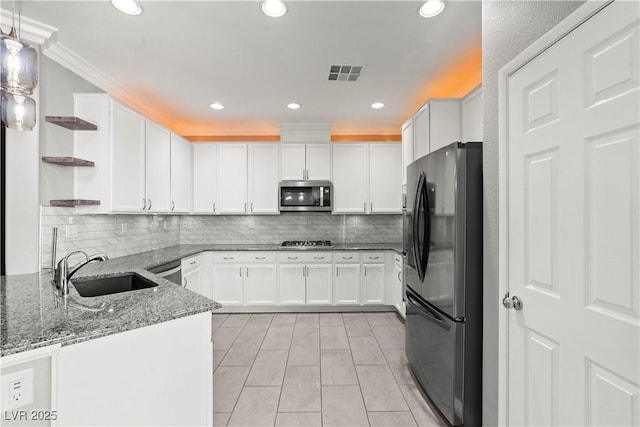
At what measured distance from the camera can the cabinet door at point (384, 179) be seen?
177 inches

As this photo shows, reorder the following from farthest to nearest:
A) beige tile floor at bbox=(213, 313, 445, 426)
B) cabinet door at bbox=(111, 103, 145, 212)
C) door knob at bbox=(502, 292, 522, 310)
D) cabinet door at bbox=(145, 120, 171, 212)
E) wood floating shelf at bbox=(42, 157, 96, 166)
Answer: cabinet door at bbox=(145, 120, 171, 212)
cabinet door at bbox=(111, 103, 145, 212)
wood floating shelf at bbox=(42, 157, 96, 166)
beige tile floor at bbox=(213, 313, 445, 426)
door knob at bbox=(502, 292, 522, 310)

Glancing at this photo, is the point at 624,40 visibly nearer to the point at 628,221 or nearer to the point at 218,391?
the point at 628,221

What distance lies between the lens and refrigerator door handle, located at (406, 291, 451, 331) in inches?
Answer: 75.0

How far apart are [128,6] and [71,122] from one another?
41.9 inches

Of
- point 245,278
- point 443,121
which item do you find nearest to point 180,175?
point 245,278

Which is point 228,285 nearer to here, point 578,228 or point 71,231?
point 71,231

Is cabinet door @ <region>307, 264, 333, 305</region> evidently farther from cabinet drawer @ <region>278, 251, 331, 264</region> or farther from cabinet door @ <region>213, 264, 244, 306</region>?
cabinet door @ <region>213, 264, 244, 306</region>

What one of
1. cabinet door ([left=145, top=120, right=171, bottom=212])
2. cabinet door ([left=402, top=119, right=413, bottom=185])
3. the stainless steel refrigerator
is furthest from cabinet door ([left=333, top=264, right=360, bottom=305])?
cabinet door ([left=145, top=120, right=171, bottom=212])

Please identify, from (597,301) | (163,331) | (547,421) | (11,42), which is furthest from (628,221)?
(11,42)

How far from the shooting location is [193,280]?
150 inches

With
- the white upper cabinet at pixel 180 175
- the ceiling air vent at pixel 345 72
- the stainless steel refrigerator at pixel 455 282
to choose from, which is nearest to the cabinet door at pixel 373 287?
the stainless steel refrigerator at pixel 455 282

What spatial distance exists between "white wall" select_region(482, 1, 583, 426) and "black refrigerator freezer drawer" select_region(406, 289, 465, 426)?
14 centimetres

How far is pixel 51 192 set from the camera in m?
2.42

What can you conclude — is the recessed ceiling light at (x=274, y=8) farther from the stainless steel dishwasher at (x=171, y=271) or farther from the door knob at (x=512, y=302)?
the stainless steel dishwasher at (x=171, y=271)
